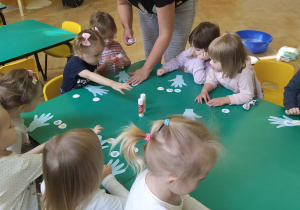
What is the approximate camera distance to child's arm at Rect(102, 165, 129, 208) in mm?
1087

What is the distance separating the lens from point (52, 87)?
1.90m

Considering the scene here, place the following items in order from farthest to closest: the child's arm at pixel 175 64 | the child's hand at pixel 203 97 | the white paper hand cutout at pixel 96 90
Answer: the child's arm at pixel 175 64
the white paper hand cutout at pixel 96 90
the child's hand at pixel 203 97

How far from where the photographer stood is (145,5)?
1.93 m

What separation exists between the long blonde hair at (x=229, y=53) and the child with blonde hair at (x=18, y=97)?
1.05 meters

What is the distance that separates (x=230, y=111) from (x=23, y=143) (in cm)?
115

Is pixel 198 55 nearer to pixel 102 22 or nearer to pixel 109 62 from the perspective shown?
pixel 109 62

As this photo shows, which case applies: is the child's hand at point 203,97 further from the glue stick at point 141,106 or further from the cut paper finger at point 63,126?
the cut paper finger at point 63,126

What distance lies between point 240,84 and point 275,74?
1.92 feet

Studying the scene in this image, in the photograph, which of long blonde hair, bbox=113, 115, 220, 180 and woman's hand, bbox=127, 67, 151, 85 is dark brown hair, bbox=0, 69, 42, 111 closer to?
woman's hand, bbox=127, 67, 151, 85

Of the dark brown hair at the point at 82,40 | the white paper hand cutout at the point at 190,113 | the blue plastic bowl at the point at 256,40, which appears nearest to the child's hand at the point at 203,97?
the white paper hand cutout at the point at 190,113

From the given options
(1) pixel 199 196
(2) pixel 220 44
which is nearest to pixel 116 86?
(2) pixel 220 44

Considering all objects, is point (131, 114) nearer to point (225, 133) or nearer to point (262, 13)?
point (225, 133)

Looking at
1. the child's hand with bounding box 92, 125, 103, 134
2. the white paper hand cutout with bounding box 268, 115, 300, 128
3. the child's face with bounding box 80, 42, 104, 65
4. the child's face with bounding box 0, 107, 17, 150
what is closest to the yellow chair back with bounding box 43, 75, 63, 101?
the child's face with bounding box 80, 42, 104, 65

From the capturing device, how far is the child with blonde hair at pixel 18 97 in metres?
1.37
